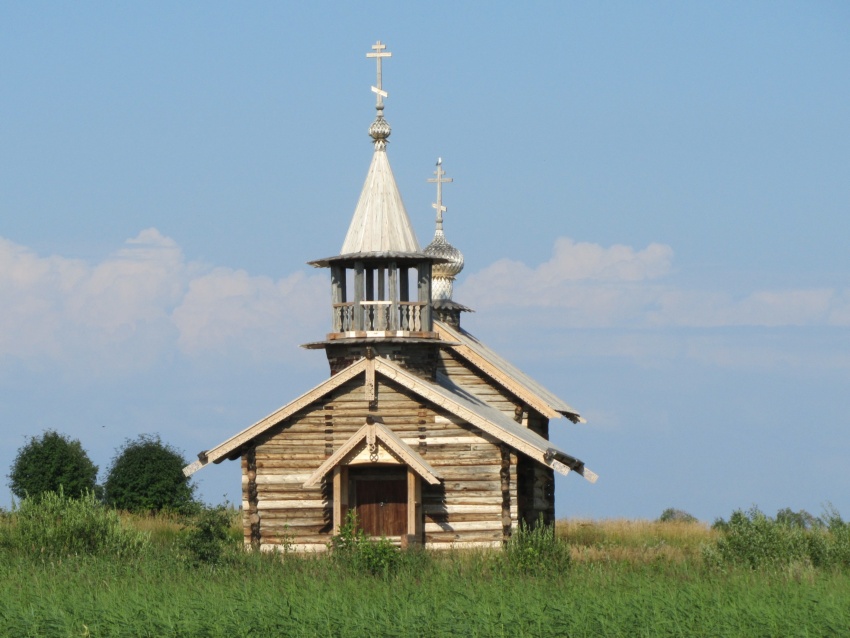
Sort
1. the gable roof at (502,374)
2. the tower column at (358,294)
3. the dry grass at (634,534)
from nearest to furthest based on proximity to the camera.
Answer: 1. the tower column at (358,294)
2. the dry grass at (634,534)
3. the gable roof at (502,374)

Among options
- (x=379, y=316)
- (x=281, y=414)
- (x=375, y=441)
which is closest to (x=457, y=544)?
(x=375, y=441)

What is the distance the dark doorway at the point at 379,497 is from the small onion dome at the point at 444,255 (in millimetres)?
12438

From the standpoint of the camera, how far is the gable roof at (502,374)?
38.5 m

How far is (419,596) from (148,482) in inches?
925

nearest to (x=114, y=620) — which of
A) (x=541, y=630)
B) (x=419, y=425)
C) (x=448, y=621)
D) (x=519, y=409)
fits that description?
(x=448, y=621)

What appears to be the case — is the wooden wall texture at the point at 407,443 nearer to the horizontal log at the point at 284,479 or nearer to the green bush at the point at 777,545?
the horizontal log at the point at 284,479

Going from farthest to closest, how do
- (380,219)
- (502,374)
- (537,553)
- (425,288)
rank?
(502,374), (380,219), (425,288), (537,553)

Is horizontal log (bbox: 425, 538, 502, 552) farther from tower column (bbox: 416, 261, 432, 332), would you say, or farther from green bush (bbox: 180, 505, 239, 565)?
tower column (bbox: 416, 261, 432, 332)

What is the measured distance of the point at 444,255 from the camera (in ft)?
145

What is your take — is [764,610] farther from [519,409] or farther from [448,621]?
[519,409]

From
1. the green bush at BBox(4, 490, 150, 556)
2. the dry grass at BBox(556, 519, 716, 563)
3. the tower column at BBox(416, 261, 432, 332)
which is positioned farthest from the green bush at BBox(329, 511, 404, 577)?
the tower column at BBox(416, 261, 432, 332)

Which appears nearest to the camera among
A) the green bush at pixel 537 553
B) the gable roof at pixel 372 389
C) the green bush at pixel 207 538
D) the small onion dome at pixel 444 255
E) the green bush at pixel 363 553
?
the green bush at pixel 537 553

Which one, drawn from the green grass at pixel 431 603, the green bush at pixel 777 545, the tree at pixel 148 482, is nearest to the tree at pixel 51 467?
the tree at pixel 148 482

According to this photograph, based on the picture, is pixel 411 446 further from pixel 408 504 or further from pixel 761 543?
pixel 761 543
